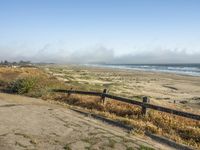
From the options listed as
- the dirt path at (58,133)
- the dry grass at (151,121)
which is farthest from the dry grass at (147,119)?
the dirt path at (58,133)

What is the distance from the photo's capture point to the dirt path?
10.6 meters

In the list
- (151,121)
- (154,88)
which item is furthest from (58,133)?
(154,88)

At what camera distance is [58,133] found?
12.1 m

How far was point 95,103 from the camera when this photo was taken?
1923 cm

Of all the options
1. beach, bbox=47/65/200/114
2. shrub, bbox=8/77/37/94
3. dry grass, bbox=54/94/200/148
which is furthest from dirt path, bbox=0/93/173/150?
beach, bbox=47/65/200/114

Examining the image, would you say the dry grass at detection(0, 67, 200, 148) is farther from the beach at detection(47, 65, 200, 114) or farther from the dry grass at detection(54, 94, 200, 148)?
the beach at detection(47, 65, 200, 114)

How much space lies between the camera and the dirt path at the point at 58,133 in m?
10.6

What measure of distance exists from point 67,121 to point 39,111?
117 inches

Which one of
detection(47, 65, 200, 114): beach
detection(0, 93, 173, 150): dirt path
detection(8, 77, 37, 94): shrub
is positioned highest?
detection(8, 77, 37, 94): shrub

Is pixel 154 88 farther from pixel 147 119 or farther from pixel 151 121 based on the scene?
pixel 151 121

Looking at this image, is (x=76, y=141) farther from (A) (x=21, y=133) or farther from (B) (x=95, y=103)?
(B) (x=95, y=103)

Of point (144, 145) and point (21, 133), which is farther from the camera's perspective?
point (21, 133)

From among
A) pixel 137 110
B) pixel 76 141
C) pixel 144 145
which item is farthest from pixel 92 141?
pixel 137 110

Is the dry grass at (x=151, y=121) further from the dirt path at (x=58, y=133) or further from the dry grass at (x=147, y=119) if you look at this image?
the dirt path at (x=58, y=133)
